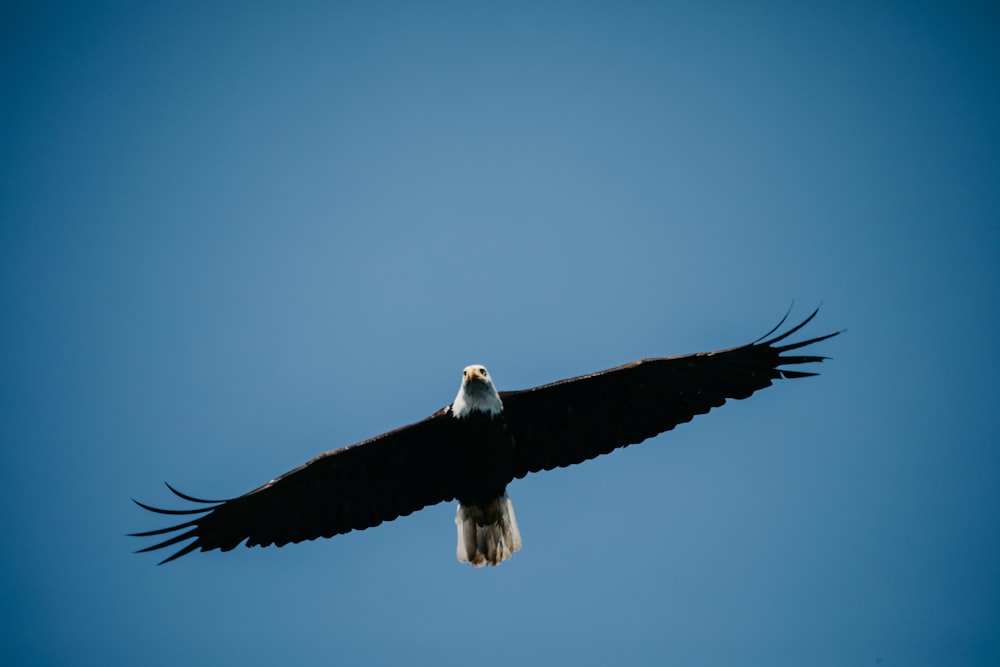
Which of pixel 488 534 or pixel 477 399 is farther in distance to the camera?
pixel 488 534

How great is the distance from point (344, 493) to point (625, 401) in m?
3.03

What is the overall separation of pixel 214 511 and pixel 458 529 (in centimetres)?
252

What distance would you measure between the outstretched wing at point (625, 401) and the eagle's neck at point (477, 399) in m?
0.26

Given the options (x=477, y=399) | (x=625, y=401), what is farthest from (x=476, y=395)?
(x=625, y=401)

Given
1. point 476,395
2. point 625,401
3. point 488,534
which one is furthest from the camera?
point 488,534

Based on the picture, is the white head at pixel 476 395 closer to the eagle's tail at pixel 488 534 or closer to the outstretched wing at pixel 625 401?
the outstretched wing at pixel 625 401

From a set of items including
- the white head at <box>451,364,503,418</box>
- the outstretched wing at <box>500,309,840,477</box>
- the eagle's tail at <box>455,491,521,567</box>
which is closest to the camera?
the white head at <box>451,364,503,418</box>

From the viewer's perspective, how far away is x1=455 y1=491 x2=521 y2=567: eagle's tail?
8.71 metres

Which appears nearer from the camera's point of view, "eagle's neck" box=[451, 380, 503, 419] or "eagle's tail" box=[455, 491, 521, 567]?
"eagle's neck" box=[451, 380, 503, 419]

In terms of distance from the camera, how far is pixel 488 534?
8766 millimetres

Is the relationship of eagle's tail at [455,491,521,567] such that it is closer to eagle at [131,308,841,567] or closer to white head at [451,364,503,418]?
eagle at [131,308,841,567]

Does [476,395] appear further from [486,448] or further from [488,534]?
[488,534]

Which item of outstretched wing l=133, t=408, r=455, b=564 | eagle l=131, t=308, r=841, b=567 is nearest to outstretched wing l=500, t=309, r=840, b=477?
eagle l=131, t=308, r=841, b=567

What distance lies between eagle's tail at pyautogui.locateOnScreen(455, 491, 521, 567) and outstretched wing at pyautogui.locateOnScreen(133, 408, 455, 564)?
430 mm
